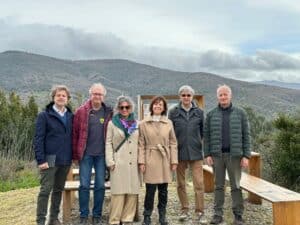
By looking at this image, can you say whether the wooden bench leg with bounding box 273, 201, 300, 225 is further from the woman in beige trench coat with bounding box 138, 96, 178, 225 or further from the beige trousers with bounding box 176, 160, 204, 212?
the woman in beige trench coat with bounding box 138, 96, 178, 225

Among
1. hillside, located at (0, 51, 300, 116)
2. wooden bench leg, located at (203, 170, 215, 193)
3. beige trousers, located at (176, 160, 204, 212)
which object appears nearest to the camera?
beige trousers, located at (176, 160, 204, 212)

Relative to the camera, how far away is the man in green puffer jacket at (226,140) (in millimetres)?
6125

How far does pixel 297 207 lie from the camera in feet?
19.1

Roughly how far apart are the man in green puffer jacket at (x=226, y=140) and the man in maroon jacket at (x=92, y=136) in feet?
4.33

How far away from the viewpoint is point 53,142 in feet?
19.0

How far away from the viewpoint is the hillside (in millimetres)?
45375

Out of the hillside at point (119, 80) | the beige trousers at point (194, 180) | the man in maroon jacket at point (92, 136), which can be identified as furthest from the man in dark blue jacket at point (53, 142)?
the hillside at point (119, 80)

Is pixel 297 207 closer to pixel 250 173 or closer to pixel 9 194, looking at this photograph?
pixel 250 173

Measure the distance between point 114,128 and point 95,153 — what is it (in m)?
0.39

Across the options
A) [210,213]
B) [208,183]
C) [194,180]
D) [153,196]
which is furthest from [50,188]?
[208,183]

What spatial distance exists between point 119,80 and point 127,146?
6722 cm

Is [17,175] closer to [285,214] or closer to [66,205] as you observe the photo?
[66,205]

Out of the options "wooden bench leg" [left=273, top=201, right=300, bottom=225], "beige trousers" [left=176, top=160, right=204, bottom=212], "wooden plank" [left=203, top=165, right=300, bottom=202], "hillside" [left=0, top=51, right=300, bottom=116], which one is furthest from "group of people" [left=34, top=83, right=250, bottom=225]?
"hillside" [left=0, top=51, right=300, bottom=116]

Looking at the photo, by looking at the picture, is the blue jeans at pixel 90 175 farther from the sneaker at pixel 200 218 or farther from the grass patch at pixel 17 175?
the grass patch at pixel 17 175
